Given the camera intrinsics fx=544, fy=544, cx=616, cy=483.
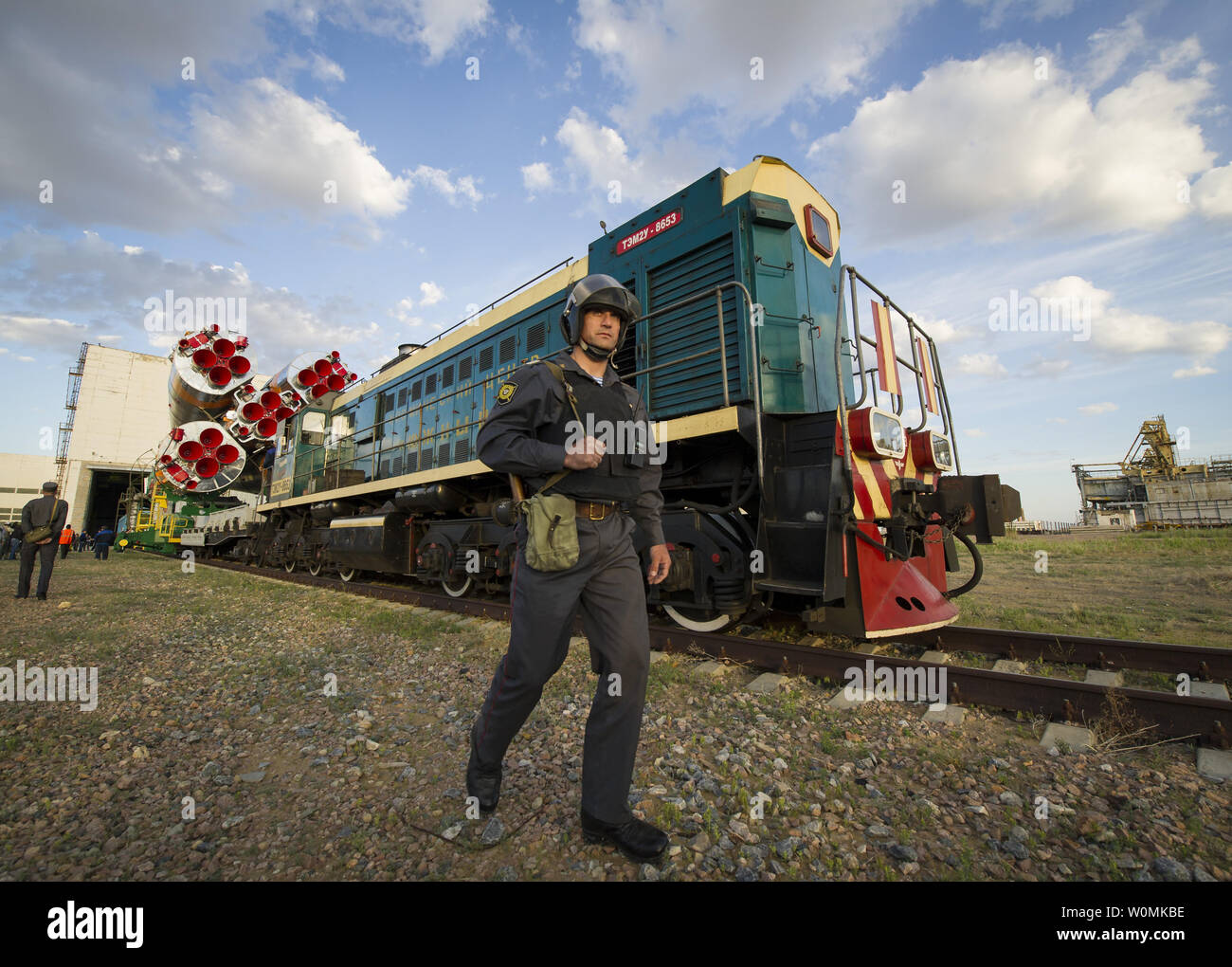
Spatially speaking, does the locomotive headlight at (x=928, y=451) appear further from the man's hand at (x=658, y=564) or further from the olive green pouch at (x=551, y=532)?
the olive green pouch at (x=551, y=532)

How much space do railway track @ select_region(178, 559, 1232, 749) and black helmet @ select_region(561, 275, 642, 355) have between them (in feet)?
8.97

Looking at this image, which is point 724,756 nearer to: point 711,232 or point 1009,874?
point 1009,874

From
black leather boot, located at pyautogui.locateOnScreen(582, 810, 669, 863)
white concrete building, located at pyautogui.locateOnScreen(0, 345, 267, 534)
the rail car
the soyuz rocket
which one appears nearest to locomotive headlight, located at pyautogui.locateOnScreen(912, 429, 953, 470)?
the rail car

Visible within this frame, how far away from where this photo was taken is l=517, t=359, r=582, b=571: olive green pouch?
6.14ft

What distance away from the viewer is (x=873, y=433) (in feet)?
12.7

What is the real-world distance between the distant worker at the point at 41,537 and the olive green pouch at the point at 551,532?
10.6 meters

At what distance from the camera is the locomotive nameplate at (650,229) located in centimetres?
517

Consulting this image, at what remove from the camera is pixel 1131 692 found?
2.76m

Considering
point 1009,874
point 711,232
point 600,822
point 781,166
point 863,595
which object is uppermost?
point 781,166

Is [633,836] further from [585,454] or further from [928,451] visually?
[928,451]

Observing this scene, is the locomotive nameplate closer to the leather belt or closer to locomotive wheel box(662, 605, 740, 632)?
locomotive wheel box(662, 605, 740, 632)

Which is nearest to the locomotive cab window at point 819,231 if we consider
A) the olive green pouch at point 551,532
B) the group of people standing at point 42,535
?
the olive green pouch at point 551,532
